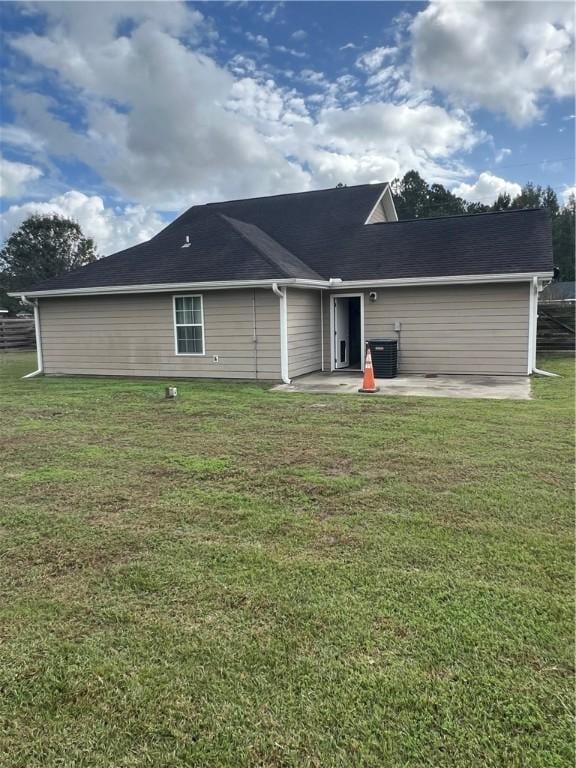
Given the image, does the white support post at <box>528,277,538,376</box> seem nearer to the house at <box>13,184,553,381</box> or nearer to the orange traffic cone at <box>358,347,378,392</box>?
the house at <box>13,184,553,381</box>

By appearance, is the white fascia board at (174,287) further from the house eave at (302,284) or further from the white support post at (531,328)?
the white support post at (531,328)

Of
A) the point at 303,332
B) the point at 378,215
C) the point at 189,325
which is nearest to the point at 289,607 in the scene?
the point at 303,332

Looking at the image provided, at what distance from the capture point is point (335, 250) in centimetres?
1358

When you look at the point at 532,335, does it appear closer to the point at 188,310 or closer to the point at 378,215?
the point at 378,215

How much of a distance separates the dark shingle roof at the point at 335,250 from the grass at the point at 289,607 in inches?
267

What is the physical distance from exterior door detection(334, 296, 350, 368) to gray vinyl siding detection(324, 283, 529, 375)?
80 centimetres

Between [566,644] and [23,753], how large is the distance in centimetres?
218

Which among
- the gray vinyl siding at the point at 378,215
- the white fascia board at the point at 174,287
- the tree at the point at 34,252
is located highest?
the tree at the point at 34,252

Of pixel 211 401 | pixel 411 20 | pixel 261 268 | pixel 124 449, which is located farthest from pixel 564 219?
pixel 124 449

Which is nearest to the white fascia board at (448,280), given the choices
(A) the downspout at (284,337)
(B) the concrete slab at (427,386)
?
(A) the downspout at (284,337)

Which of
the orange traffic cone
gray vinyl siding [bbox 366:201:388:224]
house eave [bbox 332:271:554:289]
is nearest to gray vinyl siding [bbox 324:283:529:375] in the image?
house eave [bbox 332:271:554:289]

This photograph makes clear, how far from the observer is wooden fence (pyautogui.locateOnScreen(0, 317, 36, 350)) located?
21.3 m

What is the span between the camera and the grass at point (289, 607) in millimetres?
1803

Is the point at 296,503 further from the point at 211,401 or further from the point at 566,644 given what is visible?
the point at 211,401
